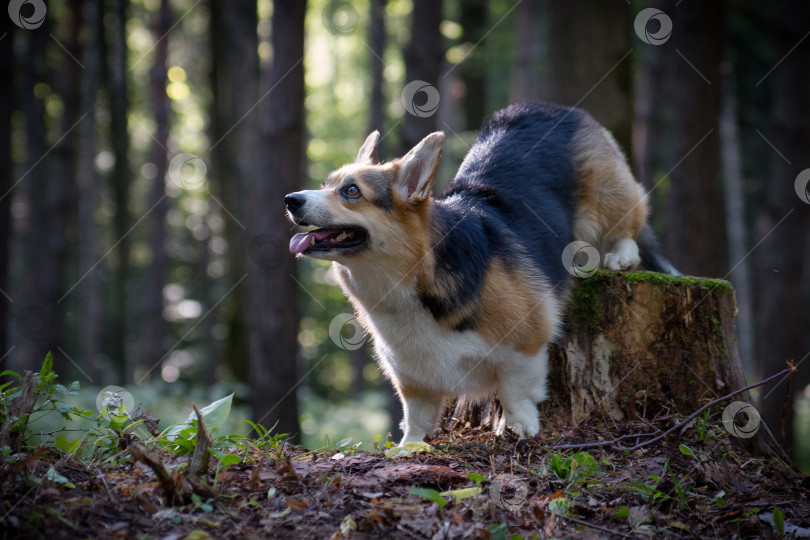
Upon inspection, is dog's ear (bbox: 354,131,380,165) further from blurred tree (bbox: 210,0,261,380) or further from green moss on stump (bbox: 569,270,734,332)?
blurred tree (bbox: 210,0,261,380)

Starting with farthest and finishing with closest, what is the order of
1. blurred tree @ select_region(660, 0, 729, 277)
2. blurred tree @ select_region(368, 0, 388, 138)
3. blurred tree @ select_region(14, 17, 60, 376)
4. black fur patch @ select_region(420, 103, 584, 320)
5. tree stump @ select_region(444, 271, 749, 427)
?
blurred tree @ select_region(368, 0, 388, 138)
blurred tree @ select_region(14, 17, 60, 376)
blurred tree @ select_region(660, 0, 729, 277)
tree stump @ select_region(444, 271, 749, 427)
black fur patch @ select_region(420, 103, 584, 320)

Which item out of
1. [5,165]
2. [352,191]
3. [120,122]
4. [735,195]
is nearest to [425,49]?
[352,191]

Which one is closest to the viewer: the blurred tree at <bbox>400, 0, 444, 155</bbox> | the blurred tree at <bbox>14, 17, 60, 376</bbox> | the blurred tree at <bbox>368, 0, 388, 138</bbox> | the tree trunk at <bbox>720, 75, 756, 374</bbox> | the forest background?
the forest background

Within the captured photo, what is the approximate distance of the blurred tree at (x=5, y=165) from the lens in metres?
8.35

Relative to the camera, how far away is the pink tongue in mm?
4125

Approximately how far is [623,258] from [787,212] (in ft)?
19.6

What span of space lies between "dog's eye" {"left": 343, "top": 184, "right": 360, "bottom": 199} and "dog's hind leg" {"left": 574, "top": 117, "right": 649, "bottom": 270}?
2.24 metres

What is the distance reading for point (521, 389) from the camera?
463cm

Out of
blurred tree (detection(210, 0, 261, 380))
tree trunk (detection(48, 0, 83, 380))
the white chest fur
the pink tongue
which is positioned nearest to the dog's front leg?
the white chest fur

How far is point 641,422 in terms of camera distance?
4.62m

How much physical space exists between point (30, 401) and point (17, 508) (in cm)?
82

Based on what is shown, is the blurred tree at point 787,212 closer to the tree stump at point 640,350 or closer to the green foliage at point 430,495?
the tree stump at point 640,350

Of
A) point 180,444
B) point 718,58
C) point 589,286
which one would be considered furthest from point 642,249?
point 718,58

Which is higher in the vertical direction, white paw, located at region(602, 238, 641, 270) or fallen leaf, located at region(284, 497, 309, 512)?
white paw, located at region(602, 238, 641, 270)
